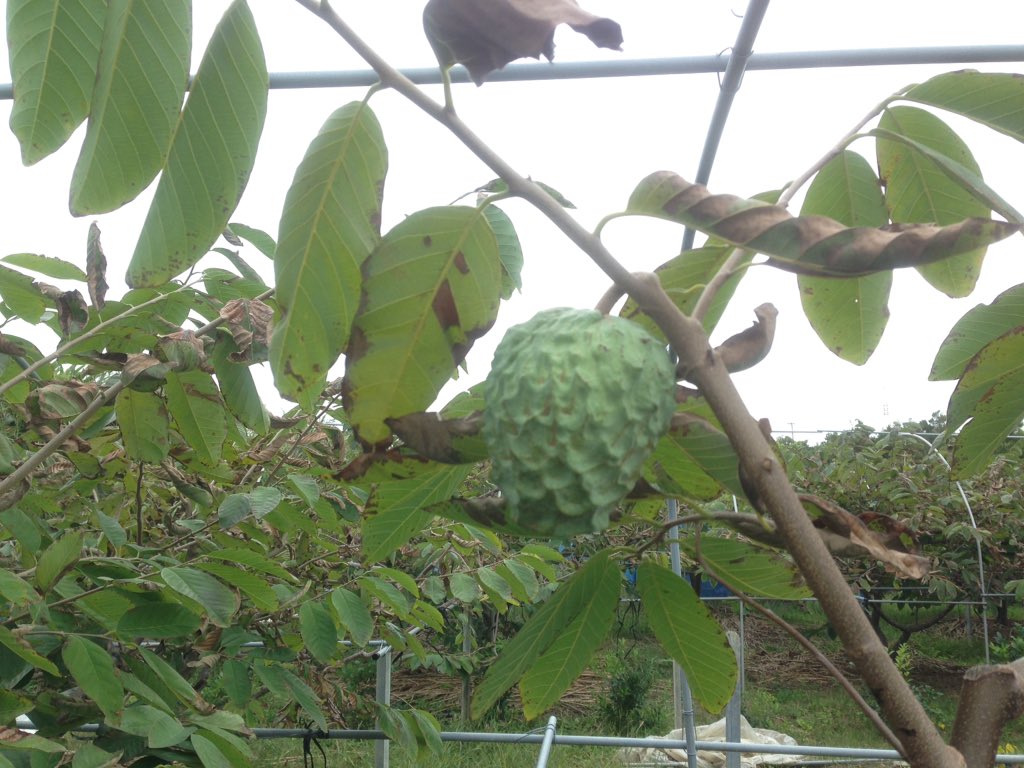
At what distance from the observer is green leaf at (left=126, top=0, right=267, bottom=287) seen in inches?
29.4

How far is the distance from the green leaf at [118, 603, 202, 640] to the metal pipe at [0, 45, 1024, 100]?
106cm

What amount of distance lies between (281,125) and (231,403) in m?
0.91

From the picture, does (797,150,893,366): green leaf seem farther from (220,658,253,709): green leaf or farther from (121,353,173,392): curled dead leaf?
(220,658,253,709): green leaf

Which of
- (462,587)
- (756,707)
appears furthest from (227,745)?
(756,707)

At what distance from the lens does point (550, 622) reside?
0.84 m

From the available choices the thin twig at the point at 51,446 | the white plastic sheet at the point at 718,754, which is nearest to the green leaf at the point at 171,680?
the thin twig at the point at 51,446

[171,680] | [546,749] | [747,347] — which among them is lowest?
[546,749]

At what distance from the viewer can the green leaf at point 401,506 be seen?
0.80 meters

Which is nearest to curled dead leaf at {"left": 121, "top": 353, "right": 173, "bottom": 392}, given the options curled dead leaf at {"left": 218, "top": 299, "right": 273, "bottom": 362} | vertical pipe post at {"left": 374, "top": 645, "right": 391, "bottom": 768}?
curled dead leaf at {"left": 218, "top": 299, "right": 273, "bottom": 362}

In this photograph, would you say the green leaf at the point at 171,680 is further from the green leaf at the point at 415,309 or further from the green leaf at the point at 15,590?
the green leaf at the point at 415,309

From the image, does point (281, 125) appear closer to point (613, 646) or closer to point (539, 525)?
point (539, 525)

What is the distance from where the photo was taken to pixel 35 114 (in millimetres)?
729

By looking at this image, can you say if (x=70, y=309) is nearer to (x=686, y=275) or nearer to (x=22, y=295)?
(x=22, y=295)

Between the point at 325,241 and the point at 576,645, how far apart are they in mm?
467
